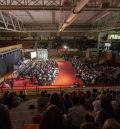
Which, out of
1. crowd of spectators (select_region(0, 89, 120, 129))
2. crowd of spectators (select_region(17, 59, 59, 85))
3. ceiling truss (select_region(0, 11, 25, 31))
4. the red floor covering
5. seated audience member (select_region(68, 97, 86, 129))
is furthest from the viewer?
crowd of spectators (select_region(17, 59, 59, 85))

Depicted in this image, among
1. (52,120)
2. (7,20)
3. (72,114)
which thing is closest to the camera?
(52,120)

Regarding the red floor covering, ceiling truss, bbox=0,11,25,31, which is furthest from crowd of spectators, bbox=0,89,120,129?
ceiling truss, bbox=0,11,25,31

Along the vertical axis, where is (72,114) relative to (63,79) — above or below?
above

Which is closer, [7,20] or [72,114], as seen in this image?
[72,114]

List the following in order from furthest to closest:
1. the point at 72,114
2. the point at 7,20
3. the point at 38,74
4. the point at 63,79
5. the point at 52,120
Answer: the point at 7,20 → the point at 63,79 → the point at 38,74 → the point at 72,114 → the point at 52,120

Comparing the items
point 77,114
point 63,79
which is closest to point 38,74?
point 63,79

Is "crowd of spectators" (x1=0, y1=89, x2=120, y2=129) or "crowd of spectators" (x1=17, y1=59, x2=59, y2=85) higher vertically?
"crowd of spectators" (x1=0, y1=89, x2=120, y2=129)

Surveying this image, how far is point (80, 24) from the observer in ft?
121

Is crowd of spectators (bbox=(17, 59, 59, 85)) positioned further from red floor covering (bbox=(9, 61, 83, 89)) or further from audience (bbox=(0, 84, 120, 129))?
audience (bbox=(0, 84, 120, 129))

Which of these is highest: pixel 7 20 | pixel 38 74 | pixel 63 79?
pixel 7 20

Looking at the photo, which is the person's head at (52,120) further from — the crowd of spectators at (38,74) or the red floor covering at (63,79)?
the crowd of spectators at (38,74)

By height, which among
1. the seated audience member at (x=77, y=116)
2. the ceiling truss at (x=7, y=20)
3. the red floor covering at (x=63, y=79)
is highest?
the ceiling truss at (x=7, y=20)

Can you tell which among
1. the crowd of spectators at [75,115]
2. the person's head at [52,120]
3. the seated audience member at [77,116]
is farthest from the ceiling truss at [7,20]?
the person's head at [52,120]

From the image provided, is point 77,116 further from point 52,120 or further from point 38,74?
point 38,74
